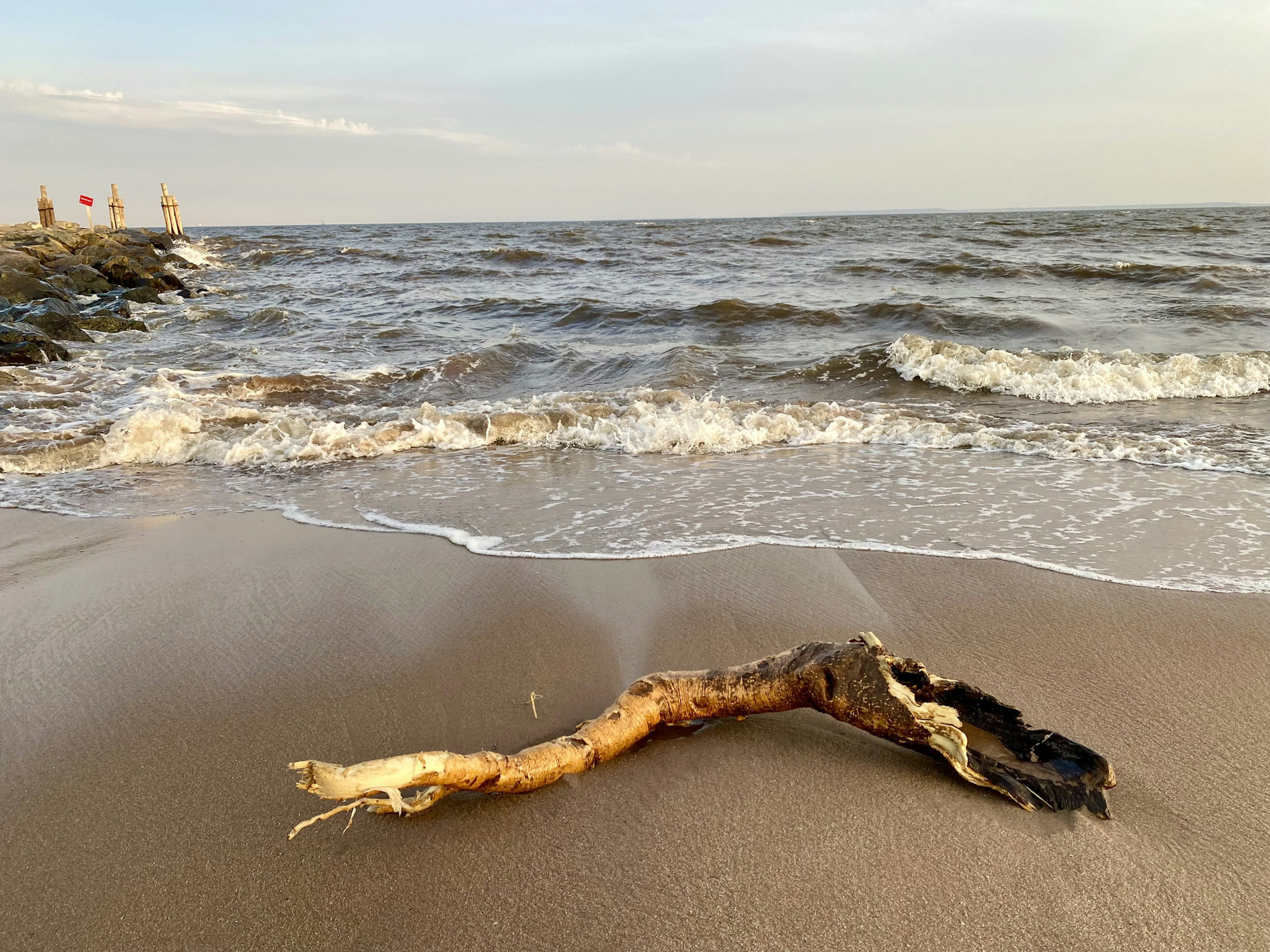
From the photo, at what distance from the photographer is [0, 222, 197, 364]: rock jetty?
33.3ft

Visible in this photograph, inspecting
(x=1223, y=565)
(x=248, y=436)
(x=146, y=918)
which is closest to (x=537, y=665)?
(x=146, y=918)

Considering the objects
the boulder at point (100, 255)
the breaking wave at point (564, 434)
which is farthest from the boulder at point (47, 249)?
the breaking wave at point (564, 434)

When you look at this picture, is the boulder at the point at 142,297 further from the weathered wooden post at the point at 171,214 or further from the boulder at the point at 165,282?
the weathered wooden post at the point at 171,214

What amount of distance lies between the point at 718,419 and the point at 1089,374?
4033 mm

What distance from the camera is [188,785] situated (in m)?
2.23

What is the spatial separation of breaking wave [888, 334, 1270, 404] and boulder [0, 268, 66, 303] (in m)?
14.3

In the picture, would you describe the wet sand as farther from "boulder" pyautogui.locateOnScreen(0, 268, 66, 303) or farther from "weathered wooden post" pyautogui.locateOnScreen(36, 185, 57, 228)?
"weathered wooden post" pyautogui.locateOnScreen(36, 185, 57, 228)

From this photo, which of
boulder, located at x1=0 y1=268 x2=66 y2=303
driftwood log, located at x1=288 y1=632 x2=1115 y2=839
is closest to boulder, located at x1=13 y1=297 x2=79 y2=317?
boulder, located at x1=0 y1=268 x2=66 y2=303

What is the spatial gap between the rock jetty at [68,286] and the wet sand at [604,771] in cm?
831

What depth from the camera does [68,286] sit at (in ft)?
53.8

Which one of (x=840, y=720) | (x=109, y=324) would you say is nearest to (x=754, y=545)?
(x=840, y=720)

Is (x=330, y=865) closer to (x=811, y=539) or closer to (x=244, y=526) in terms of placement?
(x=811, y=539)

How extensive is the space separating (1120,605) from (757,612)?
1485mm

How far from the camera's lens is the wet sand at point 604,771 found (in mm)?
1756
